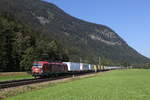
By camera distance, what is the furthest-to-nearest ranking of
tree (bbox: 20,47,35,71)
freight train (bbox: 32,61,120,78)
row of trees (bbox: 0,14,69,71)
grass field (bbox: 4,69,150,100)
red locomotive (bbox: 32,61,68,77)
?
tree (bbox: 20,47,35,71), row of trees (bbox: 0,14,69,71), freight train (bbox: 32,61,120,78), red locomotive (bbox: 32,61,68,77), grass field (bbox: 4,69,150,100)

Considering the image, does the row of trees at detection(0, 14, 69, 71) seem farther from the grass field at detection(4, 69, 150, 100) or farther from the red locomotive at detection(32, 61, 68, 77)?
the grass field at detection(4, 69, 150, 100)

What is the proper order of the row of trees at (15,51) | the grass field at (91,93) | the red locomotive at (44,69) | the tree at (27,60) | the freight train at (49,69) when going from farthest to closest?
1. the tree at (27,60)
2. the row of trees at (15,51)
3. the freight train at (49,69)
4. the red locomotive at (44,69)
5. the grass field at (91,93)

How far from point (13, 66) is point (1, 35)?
12028 millimetres

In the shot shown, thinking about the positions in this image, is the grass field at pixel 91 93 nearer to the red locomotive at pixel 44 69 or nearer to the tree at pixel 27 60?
the red locomotive at pixel 44 69

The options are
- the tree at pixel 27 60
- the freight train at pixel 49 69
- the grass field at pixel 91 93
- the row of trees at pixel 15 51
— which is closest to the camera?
the grass field at pixel 91 93

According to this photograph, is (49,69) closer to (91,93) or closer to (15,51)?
(91,93)

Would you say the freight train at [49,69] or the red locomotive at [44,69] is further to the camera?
the freight train at [49,69]

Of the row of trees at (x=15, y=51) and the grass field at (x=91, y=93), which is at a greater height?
the row of trees at (x=15, y=51)

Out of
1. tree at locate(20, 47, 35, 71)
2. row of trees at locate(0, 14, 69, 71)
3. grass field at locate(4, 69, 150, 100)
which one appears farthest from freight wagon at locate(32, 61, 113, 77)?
grass field at locate(4, 69, 150, 100)

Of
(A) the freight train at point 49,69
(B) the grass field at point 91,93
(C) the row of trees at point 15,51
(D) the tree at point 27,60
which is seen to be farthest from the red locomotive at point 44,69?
(D) the tree at point 27,60

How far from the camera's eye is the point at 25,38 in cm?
9469

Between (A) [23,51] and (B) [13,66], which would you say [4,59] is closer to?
(B) [13,66]

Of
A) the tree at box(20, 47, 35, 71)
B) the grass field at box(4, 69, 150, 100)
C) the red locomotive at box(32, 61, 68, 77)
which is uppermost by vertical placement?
the tree at box(20, 47, 35, 71)

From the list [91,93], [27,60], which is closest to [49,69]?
[27,60]
